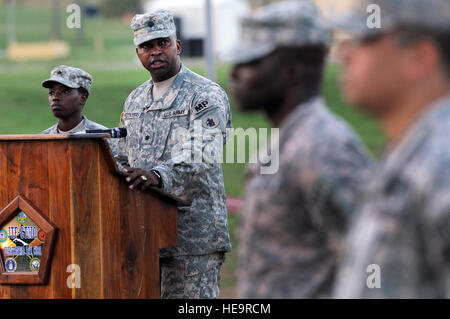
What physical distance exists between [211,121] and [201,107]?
92mm

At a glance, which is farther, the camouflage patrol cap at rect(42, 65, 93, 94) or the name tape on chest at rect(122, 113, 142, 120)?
the camouflage patrol cap at rect(42, 65, 93, 94)

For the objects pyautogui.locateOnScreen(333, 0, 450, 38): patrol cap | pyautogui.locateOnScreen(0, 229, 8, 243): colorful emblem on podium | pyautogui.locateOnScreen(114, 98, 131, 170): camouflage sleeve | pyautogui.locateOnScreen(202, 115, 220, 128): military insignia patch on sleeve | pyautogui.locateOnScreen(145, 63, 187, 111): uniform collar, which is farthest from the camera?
pyautogui.locateOnScreen(114, 98, 131, 170): camouflage sleeve

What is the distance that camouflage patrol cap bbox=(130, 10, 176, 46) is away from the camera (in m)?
5.01

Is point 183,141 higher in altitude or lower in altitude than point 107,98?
lower

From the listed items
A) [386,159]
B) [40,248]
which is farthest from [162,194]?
[386,159]

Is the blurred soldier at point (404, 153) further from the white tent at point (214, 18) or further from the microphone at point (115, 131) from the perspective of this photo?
the white tent at point (214, 18)

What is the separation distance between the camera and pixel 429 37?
2.23 m

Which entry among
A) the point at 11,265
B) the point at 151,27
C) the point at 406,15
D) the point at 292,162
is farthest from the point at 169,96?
the point at 406,15

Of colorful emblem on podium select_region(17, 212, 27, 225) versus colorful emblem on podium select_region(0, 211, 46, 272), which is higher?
colorful emblem on podium select_region(17, 212, 27, 225)

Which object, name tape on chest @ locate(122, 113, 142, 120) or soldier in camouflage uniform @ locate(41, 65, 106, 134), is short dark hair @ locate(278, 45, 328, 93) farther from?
soldier in camouflage uniform @ locate(41, 65, 106, 134)

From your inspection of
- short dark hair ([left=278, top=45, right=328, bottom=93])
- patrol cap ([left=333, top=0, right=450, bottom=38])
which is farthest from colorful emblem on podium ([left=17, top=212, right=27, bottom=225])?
patrol cap ([left=333, top=0, right=450, bottom=38])

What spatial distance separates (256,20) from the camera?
3.02 meters

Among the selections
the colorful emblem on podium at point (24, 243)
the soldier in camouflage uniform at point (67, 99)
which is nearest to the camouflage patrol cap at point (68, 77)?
the soldier in camouflage uniform at point (67, 99)

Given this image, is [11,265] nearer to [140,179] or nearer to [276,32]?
[140,179]
